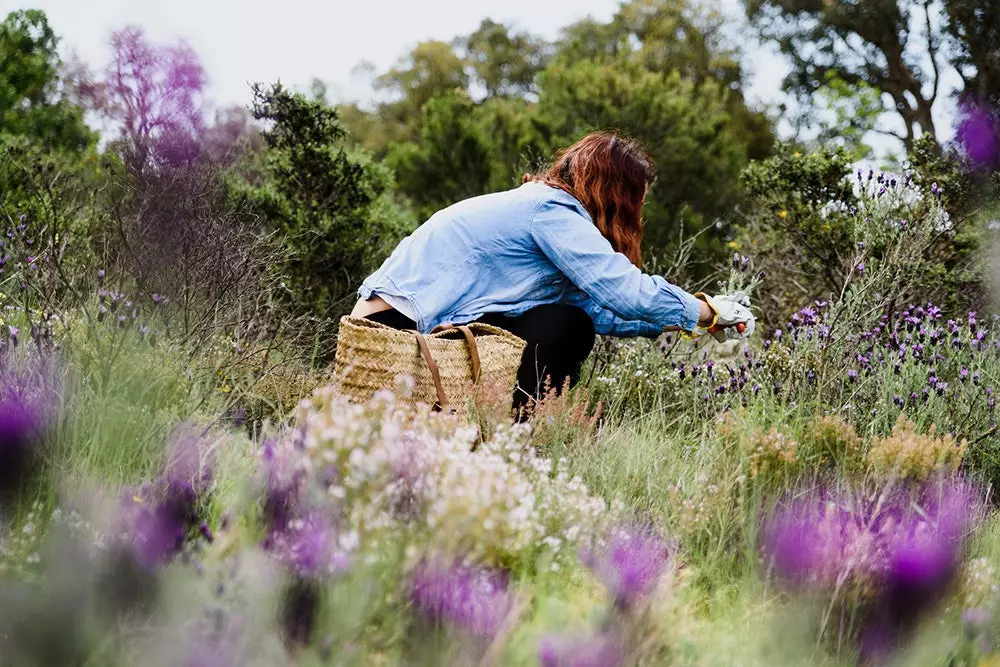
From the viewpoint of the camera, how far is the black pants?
3199mm

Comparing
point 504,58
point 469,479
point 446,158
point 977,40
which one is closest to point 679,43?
point 504,58

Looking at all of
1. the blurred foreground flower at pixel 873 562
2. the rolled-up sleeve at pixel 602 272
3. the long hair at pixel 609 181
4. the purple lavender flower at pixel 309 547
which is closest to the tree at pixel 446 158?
the long hair at pixel 609 181

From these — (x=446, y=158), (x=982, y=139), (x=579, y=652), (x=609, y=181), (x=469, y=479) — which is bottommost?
(x=579, y=652)

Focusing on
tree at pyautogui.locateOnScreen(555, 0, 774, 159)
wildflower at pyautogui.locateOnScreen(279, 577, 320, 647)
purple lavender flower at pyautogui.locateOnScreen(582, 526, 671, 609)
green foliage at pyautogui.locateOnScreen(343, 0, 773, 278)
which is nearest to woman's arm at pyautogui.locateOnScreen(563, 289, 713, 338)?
purple lavender flower at pyautogui.locateOnScreen(582, 526, 671, 609)

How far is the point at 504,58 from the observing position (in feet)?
81.2

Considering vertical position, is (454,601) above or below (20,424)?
below

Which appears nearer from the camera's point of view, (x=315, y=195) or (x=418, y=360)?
(x=418, y=360)

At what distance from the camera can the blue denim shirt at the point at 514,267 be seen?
10.00ft

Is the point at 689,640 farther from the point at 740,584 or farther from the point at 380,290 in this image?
the point at 380,290

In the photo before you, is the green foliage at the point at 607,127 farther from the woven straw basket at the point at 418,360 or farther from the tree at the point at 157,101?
the woven straw basket at the point at 418,360

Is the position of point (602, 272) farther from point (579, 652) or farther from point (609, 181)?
point (579, 652)

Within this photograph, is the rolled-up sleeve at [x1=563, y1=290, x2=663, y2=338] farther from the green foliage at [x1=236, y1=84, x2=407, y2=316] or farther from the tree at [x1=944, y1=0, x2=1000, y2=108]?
the tree at [x1=944, y1=0, x2=1000, y2=108]

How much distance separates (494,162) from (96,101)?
16.3 ft

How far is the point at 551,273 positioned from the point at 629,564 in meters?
1.68
